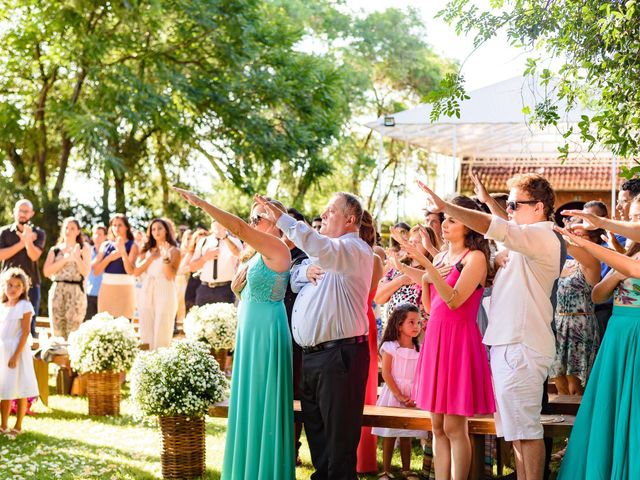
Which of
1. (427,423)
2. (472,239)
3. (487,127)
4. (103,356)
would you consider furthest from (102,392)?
(487,127)

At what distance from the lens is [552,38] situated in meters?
5.62

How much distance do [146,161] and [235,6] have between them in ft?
16.4

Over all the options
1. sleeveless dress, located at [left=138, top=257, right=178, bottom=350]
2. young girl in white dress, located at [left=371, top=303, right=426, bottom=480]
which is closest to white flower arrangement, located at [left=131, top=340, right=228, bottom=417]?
young girl in white dress, located at [left=371, top=303, right=426, bottom=480]

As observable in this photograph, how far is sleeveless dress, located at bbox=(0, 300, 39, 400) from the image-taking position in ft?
25.7

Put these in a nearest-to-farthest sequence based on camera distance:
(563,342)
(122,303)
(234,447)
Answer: (234,447)
(563,342)
(122,303)

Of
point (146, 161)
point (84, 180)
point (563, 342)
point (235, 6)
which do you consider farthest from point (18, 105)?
point (563, 342)

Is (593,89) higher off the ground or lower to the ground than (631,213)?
higher

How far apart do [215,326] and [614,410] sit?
20.1 feet

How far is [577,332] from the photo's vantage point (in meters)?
6.93

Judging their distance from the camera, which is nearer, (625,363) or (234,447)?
(625,363)

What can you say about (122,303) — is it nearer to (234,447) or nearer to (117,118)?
(234,447)

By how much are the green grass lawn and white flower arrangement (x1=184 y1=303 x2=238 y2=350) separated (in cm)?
141

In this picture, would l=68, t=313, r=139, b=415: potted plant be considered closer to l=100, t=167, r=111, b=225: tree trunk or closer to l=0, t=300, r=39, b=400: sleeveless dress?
l=0, t=300, r=39, b=400: sleeveless dress

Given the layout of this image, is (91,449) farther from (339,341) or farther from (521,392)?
(521,392)
